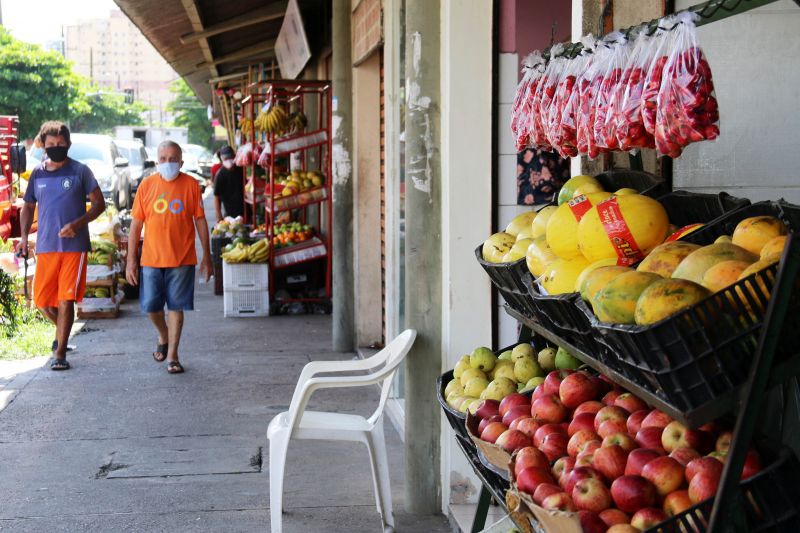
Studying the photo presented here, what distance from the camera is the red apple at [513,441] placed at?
291 centimetres

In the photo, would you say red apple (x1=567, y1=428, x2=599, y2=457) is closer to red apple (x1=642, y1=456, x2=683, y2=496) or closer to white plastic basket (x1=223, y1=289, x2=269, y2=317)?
red apple (x1=642, y1=456, x2=683, y2=496)

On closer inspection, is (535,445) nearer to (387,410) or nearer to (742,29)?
(742,29)

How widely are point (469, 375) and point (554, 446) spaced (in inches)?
41.3

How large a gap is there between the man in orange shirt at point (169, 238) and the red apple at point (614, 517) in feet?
20.6

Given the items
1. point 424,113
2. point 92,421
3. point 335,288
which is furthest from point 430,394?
point 335,288

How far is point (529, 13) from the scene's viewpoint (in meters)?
4.84

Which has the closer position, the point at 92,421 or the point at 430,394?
the point at 430,394

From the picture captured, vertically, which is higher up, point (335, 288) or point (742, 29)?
point (742, 29)

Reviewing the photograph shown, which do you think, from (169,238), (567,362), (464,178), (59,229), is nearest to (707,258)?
(567,362)

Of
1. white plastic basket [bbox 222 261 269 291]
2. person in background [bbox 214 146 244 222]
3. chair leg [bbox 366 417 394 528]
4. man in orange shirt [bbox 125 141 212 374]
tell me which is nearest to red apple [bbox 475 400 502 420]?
chair leg [bbox 366 417 394 528]

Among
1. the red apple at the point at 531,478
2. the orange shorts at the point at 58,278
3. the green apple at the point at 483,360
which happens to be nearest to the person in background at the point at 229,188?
the orange shorts at the point at 58,278

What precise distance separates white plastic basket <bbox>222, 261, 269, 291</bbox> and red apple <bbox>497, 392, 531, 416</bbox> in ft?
27.0

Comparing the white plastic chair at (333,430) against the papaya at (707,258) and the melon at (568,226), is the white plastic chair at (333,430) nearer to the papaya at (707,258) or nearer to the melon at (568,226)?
the melon at (568,226)

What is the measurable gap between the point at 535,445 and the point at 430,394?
2.07m
